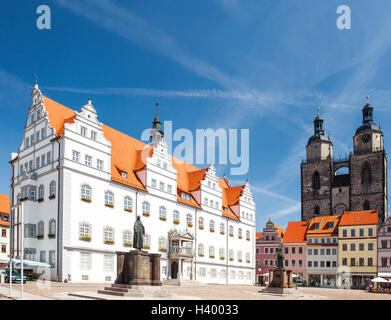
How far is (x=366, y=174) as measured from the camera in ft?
265

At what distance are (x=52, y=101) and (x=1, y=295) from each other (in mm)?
23739

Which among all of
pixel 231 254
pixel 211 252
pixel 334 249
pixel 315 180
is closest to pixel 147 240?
pixel 211 252

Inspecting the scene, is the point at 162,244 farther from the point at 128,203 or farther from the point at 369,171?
the point at 369,171

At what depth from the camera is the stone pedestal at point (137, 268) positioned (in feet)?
67.1

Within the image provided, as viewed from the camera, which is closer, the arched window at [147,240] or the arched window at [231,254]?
the arched window at [147,240]

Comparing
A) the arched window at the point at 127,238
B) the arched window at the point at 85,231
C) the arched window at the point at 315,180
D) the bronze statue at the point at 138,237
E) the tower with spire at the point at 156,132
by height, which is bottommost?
the arched window at the point at 127,238

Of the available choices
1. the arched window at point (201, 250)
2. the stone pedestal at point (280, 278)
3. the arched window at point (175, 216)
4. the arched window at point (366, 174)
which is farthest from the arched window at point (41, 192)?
the arched window at point (366, 174)

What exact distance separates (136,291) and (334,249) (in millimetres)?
53486

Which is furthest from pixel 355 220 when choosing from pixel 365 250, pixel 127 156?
pixel 127 156

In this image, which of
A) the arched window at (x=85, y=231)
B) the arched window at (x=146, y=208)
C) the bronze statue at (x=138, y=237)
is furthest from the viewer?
the arched window at (x=146, y=208)

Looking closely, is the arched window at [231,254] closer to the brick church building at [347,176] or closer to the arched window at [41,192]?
the arched window at [41,192]

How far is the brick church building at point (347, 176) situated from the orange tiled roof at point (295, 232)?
1287cm

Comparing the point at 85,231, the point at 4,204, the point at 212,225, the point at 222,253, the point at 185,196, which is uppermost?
the point at 185,196

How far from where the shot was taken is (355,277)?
62.8 metres
